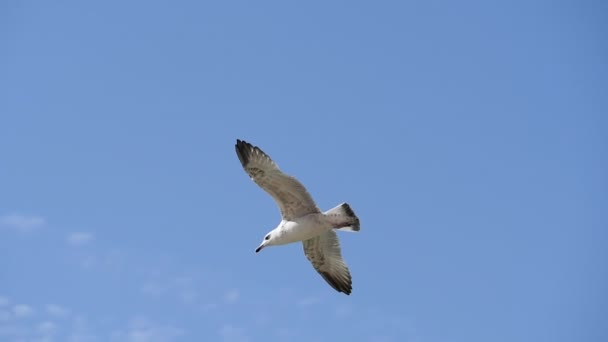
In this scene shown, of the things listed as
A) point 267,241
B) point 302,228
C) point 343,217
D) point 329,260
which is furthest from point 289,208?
point 329,260

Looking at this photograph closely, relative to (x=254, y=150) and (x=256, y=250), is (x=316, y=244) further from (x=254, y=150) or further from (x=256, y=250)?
(x=254, y=150)

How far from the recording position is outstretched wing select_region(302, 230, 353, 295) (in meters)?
17.2

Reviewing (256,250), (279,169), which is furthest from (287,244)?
(279,169)

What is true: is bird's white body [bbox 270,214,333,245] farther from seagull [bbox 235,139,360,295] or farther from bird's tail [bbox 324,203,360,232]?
bird's tail [bbox 324,203,360,232]

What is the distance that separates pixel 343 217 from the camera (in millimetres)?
15875

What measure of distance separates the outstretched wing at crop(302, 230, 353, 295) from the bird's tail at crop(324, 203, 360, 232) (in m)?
1.25

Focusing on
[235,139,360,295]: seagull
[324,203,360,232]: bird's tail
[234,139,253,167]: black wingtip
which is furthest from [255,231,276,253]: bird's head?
[234,139,253,167]: black wingtip

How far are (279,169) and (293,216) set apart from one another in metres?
1.14

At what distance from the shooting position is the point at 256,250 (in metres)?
16.7

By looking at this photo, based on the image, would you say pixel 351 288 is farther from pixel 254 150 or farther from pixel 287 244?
pixel 254 150

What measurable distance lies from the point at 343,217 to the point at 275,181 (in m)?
1.48

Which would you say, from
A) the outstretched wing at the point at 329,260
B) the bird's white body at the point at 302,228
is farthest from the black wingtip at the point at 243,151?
the outstretched wing at the point at 329,260

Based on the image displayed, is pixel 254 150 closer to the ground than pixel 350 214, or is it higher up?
higher up

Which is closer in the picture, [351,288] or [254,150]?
[254,150]
